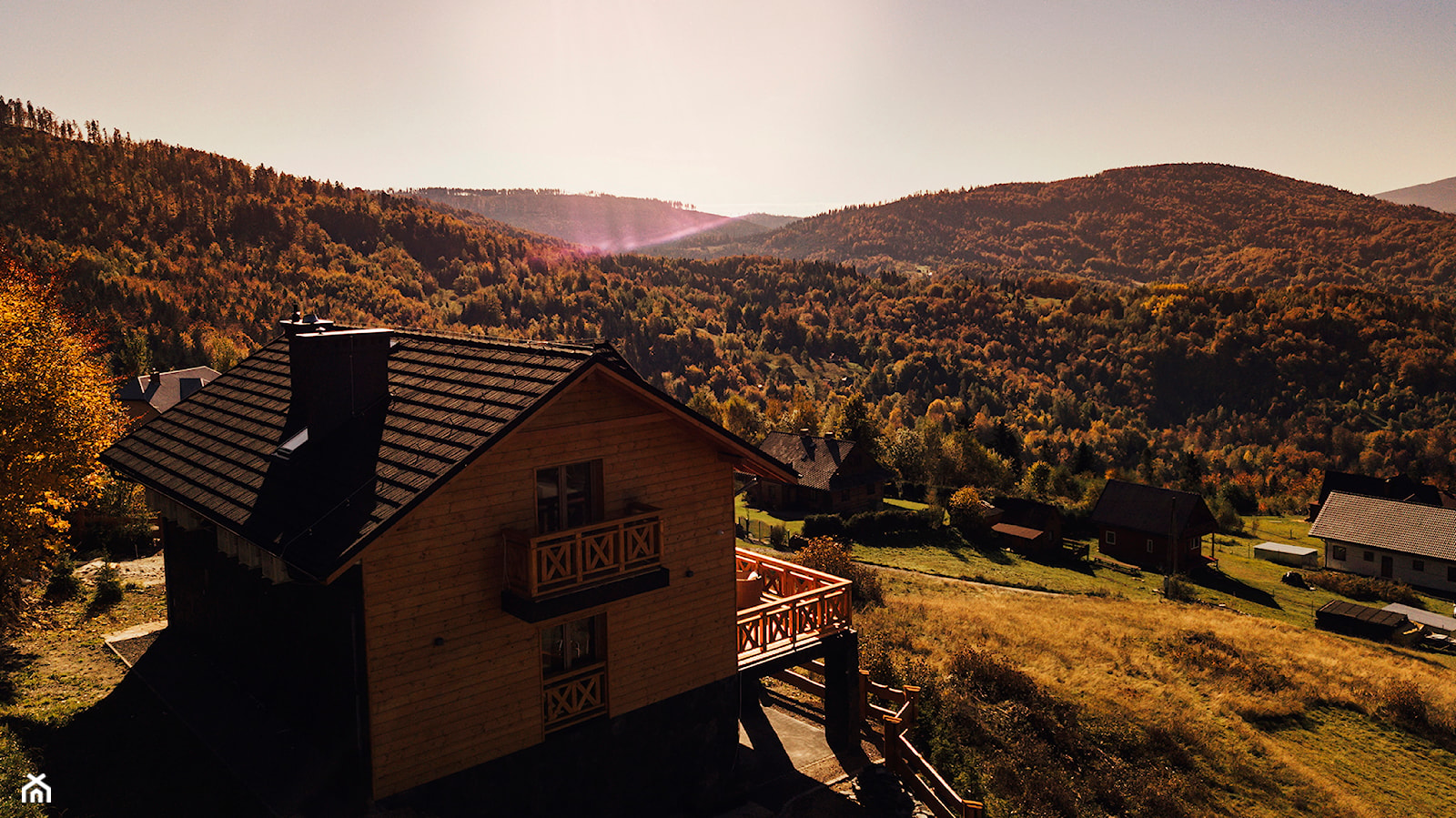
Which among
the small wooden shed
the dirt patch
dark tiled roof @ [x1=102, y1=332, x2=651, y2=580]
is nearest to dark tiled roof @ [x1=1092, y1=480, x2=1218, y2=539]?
the small wooden shed

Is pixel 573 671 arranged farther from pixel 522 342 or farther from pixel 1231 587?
pixel 1231 587

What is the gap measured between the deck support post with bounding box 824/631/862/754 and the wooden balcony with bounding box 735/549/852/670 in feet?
1.23

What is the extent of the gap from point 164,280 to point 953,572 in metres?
124

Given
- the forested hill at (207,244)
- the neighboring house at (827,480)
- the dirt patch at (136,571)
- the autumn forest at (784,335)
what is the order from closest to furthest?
the dirt patch at (136,571) → the neighboring house at (827,480) → the forested hill at (207,244) → the autumn forest at (784,335)

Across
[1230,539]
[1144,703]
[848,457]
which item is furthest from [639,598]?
[1230,539]

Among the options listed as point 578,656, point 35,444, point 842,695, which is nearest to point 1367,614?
point 842,695

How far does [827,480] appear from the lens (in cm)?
6078

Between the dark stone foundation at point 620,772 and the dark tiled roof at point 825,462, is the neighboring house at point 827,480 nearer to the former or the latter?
the dark tiled roof at point 825,462

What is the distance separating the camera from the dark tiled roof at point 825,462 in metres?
61.3

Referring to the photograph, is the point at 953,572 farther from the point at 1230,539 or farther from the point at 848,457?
the point at 1230,539

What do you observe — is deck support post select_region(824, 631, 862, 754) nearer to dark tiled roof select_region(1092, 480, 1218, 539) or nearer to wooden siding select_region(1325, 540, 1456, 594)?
dark tiled roof select_region(1092, 480, 1218, 539)

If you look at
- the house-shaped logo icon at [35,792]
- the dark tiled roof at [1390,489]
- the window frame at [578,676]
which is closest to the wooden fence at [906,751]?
the window frame at [578,676]

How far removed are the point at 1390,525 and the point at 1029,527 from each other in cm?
2583

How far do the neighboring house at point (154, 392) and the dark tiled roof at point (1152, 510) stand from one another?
64100 mm
